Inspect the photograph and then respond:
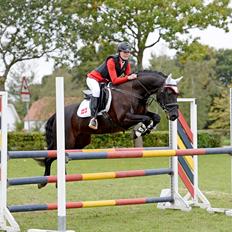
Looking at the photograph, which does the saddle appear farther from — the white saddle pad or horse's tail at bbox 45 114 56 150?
horse's tail at bbox 45 114 56 150

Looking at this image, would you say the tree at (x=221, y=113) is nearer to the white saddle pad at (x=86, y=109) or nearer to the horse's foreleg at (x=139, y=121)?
the white saddle pad at (x=86, y=109)

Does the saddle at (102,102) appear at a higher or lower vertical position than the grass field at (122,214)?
higher

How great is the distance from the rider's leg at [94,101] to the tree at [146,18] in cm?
2044

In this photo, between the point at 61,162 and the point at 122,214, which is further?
the point at 122,214

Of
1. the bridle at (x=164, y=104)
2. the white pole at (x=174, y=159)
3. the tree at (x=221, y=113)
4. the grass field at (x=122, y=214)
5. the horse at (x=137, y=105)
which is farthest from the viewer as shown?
the tree at (x=221, y=113)

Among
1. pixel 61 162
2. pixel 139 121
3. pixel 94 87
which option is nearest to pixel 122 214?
pixel 139 121

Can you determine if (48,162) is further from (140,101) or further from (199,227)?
(199,227)

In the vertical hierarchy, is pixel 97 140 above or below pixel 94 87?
below

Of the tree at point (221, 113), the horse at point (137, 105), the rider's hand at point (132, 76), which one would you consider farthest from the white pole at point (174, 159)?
the tree at point (221, 113)

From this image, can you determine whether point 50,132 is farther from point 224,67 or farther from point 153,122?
point 224,67

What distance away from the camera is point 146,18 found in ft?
94.0

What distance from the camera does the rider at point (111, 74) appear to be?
27.6 feet

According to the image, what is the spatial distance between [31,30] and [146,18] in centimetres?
548

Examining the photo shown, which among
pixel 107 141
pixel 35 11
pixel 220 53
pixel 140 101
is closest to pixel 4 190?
pixel 140 101
